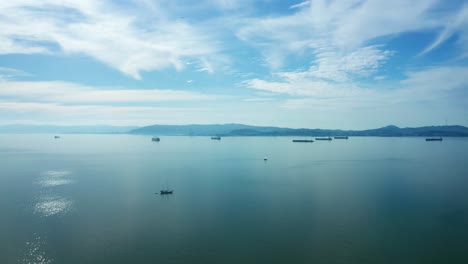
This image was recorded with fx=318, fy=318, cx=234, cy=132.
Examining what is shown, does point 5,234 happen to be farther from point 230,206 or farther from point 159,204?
point 230,206

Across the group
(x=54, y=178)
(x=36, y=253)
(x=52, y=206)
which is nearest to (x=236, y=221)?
(x=36, y=253)

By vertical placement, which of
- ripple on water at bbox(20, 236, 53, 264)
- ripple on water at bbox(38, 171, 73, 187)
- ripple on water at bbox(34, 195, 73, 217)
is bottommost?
ripple on water at bbox(20, 236, 53, 264)

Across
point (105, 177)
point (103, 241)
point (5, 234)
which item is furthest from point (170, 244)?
point (105, 177)

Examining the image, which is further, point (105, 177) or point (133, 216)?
point (105, 177)

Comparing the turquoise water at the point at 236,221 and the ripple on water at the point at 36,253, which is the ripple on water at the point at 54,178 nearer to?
the turquoise water at the point at 236,221

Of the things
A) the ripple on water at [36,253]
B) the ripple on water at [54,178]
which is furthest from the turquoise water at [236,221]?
the ripple on water at [54,178]

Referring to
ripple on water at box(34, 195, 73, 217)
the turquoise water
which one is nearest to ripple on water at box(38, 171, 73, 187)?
the turquoise water

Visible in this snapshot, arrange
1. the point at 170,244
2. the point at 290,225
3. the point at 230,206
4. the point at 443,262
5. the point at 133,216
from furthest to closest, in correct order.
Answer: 1. the point at 230,206
2. the point at 133,216
3. the point at 290,225
4. the point at 170,244
5. the point at 443,262

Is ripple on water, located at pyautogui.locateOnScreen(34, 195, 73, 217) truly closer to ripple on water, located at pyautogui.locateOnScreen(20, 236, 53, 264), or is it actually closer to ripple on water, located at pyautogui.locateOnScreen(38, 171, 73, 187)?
ripple on water, located at pyautogui.locateOnScreen(20, 236, 53, 264)
